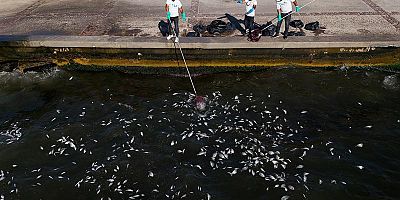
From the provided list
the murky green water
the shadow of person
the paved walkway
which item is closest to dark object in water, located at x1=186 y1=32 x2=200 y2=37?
the paved walkway

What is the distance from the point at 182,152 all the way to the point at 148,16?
10.00 m

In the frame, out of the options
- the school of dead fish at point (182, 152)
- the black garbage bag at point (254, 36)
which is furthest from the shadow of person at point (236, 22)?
the school of dead fish at point (182, 152)

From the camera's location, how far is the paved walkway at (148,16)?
18375 mm

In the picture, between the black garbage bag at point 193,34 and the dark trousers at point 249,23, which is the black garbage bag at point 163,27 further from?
the dark trousers at point 249,23

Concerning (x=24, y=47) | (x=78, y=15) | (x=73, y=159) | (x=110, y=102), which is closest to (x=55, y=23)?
(x=78, y=15)

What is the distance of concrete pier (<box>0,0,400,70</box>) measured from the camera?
16.6 meters

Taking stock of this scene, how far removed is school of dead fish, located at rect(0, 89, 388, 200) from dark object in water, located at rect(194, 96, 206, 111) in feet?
0.80

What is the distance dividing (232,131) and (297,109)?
2.86m

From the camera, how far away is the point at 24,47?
17469 millimetres

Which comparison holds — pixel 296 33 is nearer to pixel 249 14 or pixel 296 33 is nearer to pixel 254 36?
pixel 254 36

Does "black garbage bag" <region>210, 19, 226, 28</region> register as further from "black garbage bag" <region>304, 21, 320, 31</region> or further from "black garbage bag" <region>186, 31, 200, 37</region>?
"black garbage bag" <region>304, 21, 320, 31</region>

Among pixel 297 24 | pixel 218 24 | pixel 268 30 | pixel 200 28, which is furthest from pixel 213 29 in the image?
pixel 297 24

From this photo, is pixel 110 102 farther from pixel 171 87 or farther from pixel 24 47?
pixel 24 47

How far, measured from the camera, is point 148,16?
20312mm
